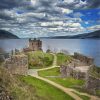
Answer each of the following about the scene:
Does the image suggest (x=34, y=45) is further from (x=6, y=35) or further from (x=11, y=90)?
(x=11, y=90)

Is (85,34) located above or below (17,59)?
above

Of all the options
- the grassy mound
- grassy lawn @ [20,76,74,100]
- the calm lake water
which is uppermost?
the calm lake water

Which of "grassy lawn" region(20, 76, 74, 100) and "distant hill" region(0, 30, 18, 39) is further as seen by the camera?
"distant hill" region(0, 30, 18, 39)

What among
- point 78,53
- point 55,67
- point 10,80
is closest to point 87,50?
point 78,53

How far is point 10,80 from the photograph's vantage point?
22.5ft

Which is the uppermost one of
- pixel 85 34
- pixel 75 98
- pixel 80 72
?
pixel 85 34

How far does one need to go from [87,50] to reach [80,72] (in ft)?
Result: 20.4

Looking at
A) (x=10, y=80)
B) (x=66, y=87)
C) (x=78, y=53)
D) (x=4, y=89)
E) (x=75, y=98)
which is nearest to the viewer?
(x=4, y=89)

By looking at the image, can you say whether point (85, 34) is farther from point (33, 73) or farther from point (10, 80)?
point (10, 80)

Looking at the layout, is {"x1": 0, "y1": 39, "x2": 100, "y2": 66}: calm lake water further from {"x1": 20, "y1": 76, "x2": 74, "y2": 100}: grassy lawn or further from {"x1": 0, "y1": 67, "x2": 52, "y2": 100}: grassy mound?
{"x1": 0, "y1": 67, "x2": 52, "y2": 100}: grassy mound

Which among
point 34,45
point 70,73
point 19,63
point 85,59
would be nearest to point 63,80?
point 70,73

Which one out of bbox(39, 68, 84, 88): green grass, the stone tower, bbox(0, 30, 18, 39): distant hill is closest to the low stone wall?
bbox(39, 68, 84, 88): green grass

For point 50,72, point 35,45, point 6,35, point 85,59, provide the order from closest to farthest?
1. point 6,35
2. point 50,72
3. point 85,59
4. point 35,45

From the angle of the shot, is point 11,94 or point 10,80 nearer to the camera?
point 11,94
